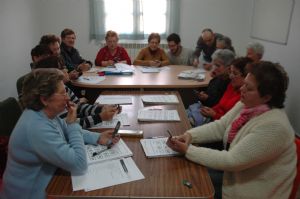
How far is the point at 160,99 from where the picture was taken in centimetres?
227

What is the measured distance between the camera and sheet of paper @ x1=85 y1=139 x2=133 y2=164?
1291 millimetres

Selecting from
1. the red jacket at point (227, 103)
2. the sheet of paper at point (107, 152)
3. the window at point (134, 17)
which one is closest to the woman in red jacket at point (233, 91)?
the red jacket at point (227, 103)

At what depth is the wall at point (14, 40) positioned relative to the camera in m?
3.63

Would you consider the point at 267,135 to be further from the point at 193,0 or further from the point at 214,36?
the point at 193,0

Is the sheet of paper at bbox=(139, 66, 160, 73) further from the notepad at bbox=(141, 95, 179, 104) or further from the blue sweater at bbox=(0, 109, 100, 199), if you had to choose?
the blue sweater at bbox=(0, 109, 100, 199)

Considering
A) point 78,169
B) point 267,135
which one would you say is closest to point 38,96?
point 78,169

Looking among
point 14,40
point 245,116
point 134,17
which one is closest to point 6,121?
point 245,116

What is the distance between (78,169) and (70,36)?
2770mm

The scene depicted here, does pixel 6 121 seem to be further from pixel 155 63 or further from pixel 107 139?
pixel 155 63

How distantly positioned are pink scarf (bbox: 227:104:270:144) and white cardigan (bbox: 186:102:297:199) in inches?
1.3

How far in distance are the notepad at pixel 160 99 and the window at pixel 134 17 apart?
303 centimetres

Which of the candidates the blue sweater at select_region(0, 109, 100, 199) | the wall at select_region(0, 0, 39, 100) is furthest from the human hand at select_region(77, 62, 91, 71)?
the blue sweater at select_region(0, 109, 100, 199)

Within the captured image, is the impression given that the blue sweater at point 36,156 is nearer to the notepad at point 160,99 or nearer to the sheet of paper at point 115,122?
the sheet of paper at point 115,122

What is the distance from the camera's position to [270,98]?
125cm
